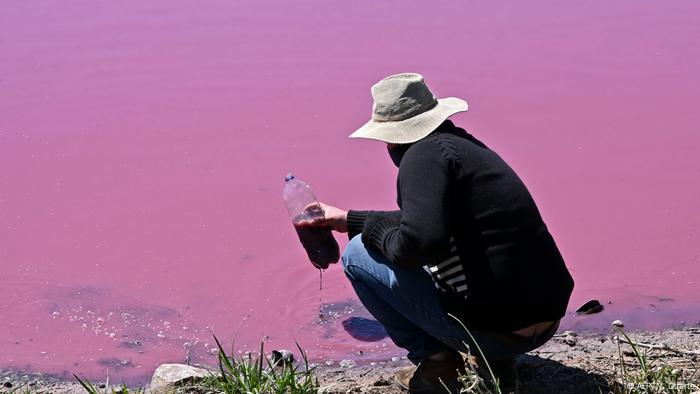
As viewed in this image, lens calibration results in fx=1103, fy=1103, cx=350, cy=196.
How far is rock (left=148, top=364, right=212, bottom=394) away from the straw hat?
92 cm

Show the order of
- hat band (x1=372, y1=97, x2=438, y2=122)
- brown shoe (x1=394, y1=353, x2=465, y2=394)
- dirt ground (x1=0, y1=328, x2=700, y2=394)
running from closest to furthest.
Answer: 1. hat band (x1=372, y1=97, x2=438, y2=122)
2. brown shoe (x1=394, y1=353, x2=465, y2=394)
3. dirt ground (x1=0, y1=328, x2=700, y2=394)

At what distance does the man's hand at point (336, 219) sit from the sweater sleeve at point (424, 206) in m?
0.44

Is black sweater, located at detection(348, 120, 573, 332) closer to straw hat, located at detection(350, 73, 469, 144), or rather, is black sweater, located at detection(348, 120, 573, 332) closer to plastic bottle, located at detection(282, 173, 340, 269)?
straw hat, located at detection(350, 73, 469, 144)

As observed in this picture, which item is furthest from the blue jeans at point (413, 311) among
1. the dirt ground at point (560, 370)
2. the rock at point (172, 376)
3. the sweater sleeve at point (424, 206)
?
the rock at point (172, 376)

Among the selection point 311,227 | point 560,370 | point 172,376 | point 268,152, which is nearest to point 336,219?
point 311,227

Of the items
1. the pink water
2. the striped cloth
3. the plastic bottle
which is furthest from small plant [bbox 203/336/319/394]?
the pink water

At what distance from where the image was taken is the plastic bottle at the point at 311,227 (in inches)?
141

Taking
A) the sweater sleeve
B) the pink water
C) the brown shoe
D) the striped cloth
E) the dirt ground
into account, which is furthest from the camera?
the pink water

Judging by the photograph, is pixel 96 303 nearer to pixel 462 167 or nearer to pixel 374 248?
pixel 374 248

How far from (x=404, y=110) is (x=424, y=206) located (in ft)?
1.18

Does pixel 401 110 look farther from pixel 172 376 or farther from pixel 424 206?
pixel 172 376

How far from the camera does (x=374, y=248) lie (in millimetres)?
3152

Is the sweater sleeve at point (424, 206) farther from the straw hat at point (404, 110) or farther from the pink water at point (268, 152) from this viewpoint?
the pink water at point (268, 152)

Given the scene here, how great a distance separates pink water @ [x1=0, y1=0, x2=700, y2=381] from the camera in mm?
4242
